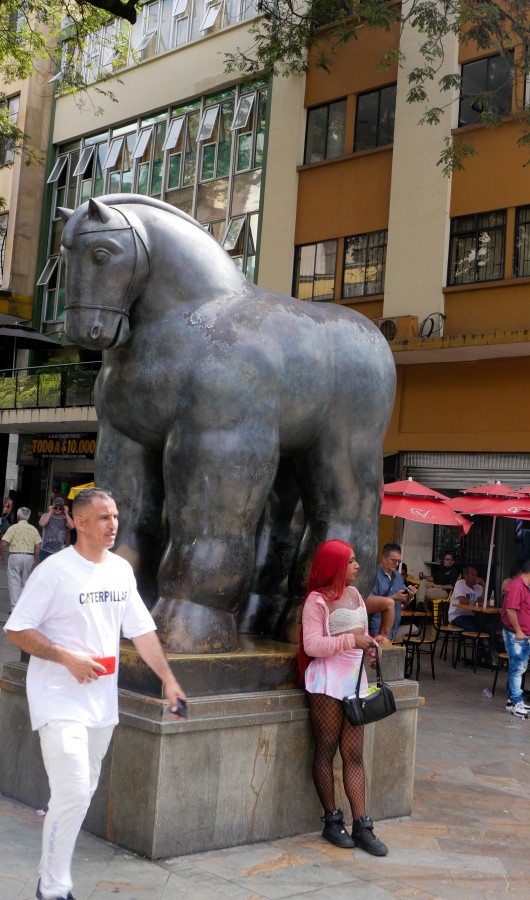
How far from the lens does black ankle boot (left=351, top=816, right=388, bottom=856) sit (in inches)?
174

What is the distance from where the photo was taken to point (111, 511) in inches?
137

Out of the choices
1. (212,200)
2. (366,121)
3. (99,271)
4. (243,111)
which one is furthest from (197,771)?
(212,200)

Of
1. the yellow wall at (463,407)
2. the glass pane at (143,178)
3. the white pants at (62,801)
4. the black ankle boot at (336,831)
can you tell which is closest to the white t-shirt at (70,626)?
the white pants at (62,801)

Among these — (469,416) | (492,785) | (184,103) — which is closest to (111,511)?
(492,785)

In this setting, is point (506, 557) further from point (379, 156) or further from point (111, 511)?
point (111, 511)

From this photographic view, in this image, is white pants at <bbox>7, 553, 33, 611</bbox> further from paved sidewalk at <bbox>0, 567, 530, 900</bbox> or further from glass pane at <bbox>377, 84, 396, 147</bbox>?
glass pane at <bbox>377, 84, 396, 147</bbox>

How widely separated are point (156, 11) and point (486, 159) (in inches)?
474

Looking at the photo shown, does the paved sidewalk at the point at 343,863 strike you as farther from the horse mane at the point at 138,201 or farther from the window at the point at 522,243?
the window at the point at 522,243

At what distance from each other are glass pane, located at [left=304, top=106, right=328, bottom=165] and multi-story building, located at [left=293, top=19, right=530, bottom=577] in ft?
1.95

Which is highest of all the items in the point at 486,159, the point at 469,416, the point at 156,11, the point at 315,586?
the point at 156,11

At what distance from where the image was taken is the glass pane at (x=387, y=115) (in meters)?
18.8

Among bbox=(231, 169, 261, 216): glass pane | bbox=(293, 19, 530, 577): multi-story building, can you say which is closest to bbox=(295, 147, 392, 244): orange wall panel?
bbox=(293, 19, 530, 577): multi-story building

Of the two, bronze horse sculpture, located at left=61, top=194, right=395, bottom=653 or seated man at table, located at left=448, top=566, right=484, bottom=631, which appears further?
seated man at table, located at left=448, top=566, right=484, bottom=631

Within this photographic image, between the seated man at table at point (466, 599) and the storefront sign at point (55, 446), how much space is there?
13.2 meters
